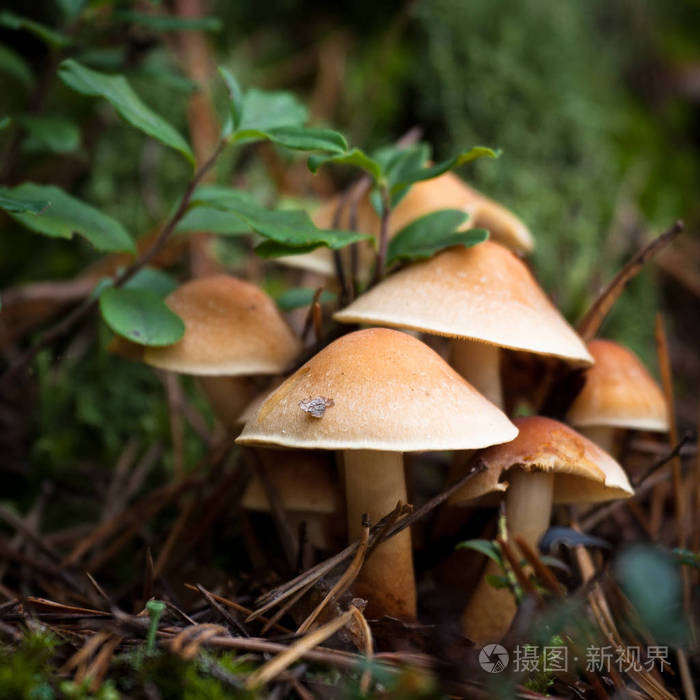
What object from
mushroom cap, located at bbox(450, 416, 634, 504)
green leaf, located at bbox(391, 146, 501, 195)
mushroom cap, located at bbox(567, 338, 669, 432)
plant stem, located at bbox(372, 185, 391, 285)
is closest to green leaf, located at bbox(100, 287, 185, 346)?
plant stem, located at bbox(372, 185, 391, 285)

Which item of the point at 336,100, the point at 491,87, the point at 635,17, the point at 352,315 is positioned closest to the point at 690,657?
the point at 352,315

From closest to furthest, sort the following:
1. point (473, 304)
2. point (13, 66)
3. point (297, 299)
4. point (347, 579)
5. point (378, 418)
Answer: point (378, 418) → point (347, 579) → point (473, 304) → point (297, 299) → point (13, 66)

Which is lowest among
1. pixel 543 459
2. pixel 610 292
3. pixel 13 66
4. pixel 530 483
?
pixel 530 483

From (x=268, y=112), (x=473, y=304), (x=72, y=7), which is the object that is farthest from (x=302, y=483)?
(x=72, y=7)

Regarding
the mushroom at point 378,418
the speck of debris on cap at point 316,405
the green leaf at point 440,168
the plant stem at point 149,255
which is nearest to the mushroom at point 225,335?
the plant stem at point 149,255

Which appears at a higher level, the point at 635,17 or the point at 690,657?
the point at 635,17

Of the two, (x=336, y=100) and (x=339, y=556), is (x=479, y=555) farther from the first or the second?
(x=336, y=100)

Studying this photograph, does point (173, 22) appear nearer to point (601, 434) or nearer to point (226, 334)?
point (226, 334)
